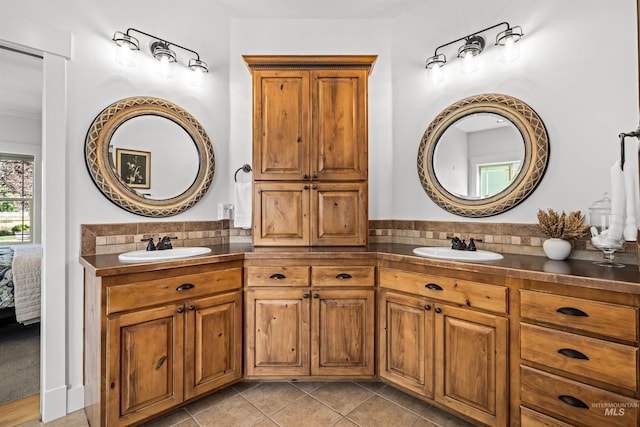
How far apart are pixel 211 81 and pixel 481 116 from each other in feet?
6.97

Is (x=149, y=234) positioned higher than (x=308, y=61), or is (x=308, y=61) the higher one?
(x=308, y=61)

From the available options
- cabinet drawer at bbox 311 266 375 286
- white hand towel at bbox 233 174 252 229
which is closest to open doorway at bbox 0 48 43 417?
white hand towel at bbox 233 174 252 229

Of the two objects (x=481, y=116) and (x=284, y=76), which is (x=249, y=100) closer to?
(x=284, y=76)

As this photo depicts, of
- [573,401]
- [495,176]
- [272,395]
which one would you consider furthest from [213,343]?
[495,176]

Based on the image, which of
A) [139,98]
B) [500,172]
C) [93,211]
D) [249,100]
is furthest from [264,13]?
[500,172]

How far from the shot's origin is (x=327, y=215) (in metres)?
2.29

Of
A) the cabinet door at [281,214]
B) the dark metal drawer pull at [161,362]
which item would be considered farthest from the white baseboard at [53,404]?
the cabinet door at [281,214]

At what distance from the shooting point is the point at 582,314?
1319 mm

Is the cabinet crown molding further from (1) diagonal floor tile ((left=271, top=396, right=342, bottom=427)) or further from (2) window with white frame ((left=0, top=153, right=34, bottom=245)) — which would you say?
(1) diagonal floor tile ((left=271, top=396, right=342, bottom=427))

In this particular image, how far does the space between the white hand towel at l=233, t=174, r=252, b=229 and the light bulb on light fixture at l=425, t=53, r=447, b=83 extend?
1.69 meters

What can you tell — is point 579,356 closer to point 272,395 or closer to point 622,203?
point 622,203

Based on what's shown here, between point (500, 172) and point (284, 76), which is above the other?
point (284, 76)

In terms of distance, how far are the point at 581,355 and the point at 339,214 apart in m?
1.50

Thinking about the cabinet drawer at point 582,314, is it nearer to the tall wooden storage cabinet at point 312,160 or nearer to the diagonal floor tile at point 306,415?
the tall wooden storage cabinet at point 312,160
